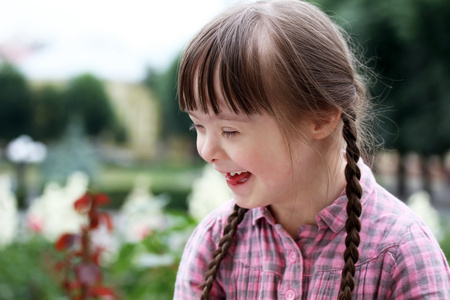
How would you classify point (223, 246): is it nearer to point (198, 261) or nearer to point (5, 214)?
point (198, 261)

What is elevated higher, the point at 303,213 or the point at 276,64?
the point at 276,64

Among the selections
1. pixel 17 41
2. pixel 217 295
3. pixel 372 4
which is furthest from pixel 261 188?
pixel 17 41

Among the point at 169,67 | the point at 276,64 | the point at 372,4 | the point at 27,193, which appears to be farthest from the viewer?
the point at 169,67

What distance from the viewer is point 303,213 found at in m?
1.02

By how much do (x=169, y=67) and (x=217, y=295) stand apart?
25.5ft

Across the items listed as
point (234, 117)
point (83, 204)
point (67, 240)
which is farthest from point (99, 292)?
point (234, 117)

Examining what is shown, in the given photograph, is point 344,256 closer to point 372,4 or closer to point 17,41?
point 372,4

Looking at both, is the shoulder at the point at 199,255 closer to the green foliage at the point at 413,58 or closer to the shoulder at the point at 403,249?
the shoulder at the point at 403,249

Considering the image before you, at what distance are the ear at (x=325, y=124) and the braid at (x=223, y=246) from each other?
0.71 ft

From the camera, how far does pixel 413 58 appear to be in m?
7.59

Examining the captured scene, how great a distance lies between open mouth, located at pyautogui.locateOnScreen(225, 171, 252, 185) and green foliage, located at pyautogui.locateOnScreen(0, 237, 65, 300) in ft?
7.28

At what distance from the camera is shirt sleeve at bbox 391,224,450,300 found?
2.93ft

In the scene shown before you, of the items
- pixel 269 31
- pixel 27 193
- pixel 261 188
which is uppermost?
pixel 269 31

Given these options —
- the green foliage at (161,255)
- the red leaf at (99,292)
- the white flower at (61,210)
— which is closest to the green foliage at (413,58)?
the white flower at (61,210)
